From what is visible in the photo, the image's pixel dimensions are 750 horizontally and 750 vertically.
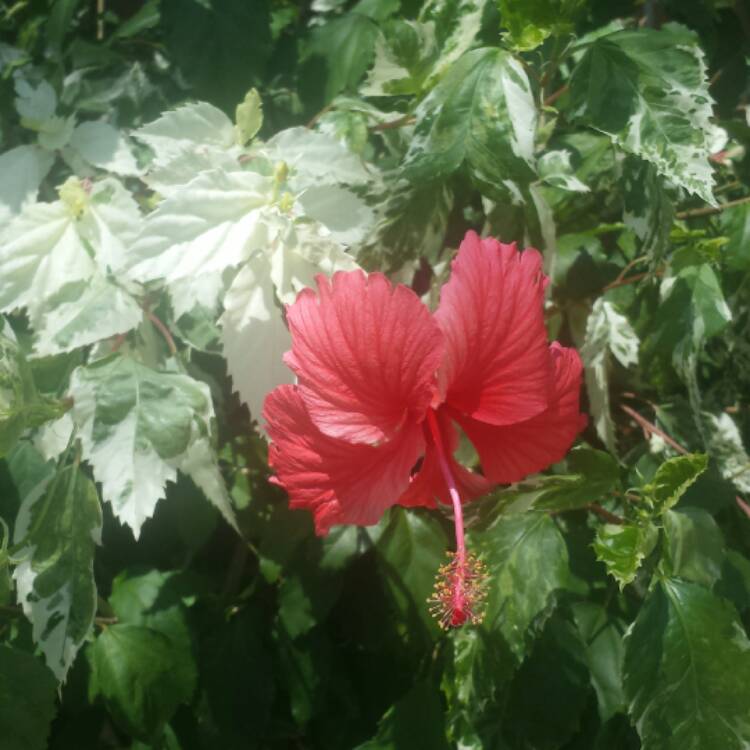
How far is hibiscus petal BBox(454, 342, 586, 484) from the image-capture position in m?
0.61

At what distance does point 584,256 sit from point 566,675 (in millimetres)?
326

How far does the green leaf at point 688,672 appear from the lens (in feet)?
1.98

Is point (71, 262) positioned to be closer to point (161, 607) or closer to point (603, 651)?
point (161, 607)

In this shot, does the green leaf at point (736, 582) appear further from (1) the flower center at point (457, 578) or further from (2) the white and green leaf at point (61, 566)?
(2) the white and green leaf at point (61, 566)

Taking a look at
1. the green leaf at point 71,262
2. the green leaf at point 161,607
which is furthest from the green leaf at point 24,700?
the green leaf at point 71,262

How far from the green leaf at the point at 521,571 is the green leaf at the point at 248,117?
13.1 inches

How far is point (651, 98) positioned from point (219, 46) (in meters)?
0.38

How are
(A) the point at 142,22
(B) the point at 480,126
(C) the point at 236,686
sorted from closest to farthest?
(B) the point at 480,126 < (C) the point at 236,686 < (A) the point at 142,22

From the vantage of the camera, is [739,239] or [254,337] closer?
[254,337]

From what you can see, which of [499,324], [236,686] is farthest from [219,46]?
[236,686]

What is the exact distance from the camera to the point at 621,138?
0.67 m

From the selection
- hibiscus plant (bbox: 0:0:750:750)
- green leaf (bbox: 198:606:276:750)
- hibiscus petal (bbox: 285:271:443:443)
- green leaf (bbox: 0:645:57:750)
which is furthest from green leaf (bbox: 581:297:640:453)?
green leaf (bbox: 0:645:57:750)

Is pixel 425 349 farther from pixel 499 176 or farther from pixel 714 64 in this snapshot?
pixel 714 64

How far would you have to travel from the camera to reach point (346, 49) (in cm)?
86
